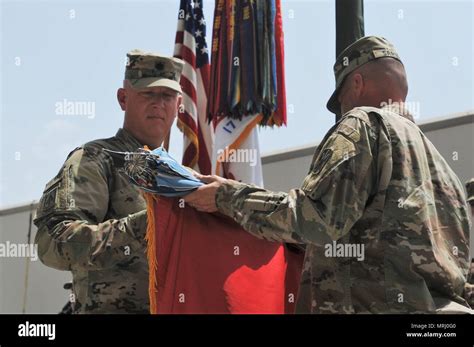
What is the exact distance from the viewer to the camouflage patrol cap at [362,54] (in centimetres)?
391

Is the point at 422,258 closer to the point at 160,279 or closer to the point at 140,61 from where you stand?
the point at 160,279

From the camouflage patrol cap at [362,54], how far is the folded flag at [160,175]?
80cm

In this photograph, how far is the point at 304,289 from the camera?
12.1 ft

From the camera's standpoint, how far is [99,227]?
4324mm

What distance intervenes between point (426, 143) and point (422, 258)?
542mm

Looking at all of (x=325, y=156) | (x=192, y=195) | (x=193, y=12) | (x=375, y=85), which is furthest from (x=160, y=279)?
(x=193, y=12)

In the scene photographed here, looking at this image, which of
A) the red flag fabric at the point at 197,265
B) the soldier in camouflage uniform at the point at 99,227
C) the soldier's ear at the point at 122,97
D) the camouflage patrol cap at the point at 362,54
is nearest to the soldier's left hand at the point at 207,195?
the red flag fabric at the point at 197,265

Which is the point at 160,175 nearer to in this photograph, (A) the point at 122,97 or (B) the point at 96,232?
(B) the point at 96,232

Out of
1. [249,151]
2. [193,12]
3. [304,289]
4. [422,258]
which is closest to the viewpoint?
[422,258]

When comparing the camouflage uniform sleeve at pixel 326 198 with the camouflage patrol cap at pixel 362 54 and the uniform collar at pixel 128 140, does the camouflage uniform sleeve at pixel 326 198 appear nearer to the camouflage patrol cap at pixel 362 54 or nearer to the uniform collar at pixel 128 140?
the camouflage patrol cap at pixel 362 54

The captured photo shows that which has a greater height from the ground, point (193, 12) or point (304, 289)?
point (193, 12)

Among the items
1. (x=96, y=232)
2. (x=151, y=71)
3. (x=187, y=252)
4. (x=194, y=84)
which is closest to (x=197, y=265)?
(x=187, y=252)
